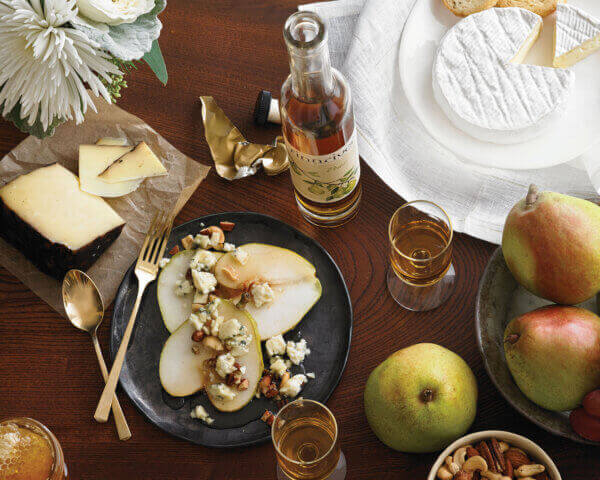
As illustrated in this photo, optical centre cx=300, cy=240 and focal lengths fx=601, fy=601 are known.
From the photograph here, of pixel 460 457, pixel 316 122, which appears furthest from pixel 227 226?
pixel 460 457

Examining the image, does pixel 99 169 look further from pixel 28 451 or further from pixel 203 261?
pixel 28 451

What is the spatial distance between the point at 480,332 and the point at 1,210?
2.27 ft

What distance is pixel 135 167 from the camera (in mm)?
909

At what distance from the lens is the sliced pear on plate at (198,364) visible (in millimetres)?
794

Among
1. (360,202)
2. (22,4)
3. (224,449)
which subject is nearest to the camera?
(22,4)

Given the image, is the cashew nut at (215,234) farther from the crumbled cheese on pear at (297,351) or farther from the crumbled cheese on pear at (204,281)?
the crumbled cheese on pear at (297,351)

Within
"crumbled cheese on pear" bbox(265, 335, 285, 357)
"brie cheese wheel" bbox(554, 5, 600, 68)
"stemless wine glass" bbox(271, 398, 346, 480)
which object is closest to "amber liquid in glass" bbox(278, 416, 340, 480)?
"stemless wine glass" bbox(271, 398, 346, 480)

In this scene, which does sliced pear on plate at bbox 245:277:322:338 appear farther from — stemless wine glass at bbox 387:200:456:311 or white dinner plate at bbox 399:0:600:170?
white dinner plate at bbox 399:0:600:170

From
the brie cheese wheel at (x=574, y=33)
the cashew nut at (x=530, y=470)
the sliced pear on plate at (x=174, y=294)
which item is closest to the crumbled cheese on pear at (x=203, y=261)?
the sliced pear on plate at (x=174, y=294)

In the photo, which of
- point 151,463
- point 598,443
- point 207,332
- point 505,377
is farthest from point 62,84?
point 598,443

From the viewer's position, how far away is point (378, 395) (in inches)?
27.9

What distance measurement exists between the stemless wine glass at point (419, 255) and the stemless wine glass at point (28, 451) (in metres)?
0.50

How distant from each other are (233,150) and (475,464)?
0.55m

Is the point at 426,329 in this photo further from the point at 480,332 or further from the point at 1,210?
the point at 1,210
